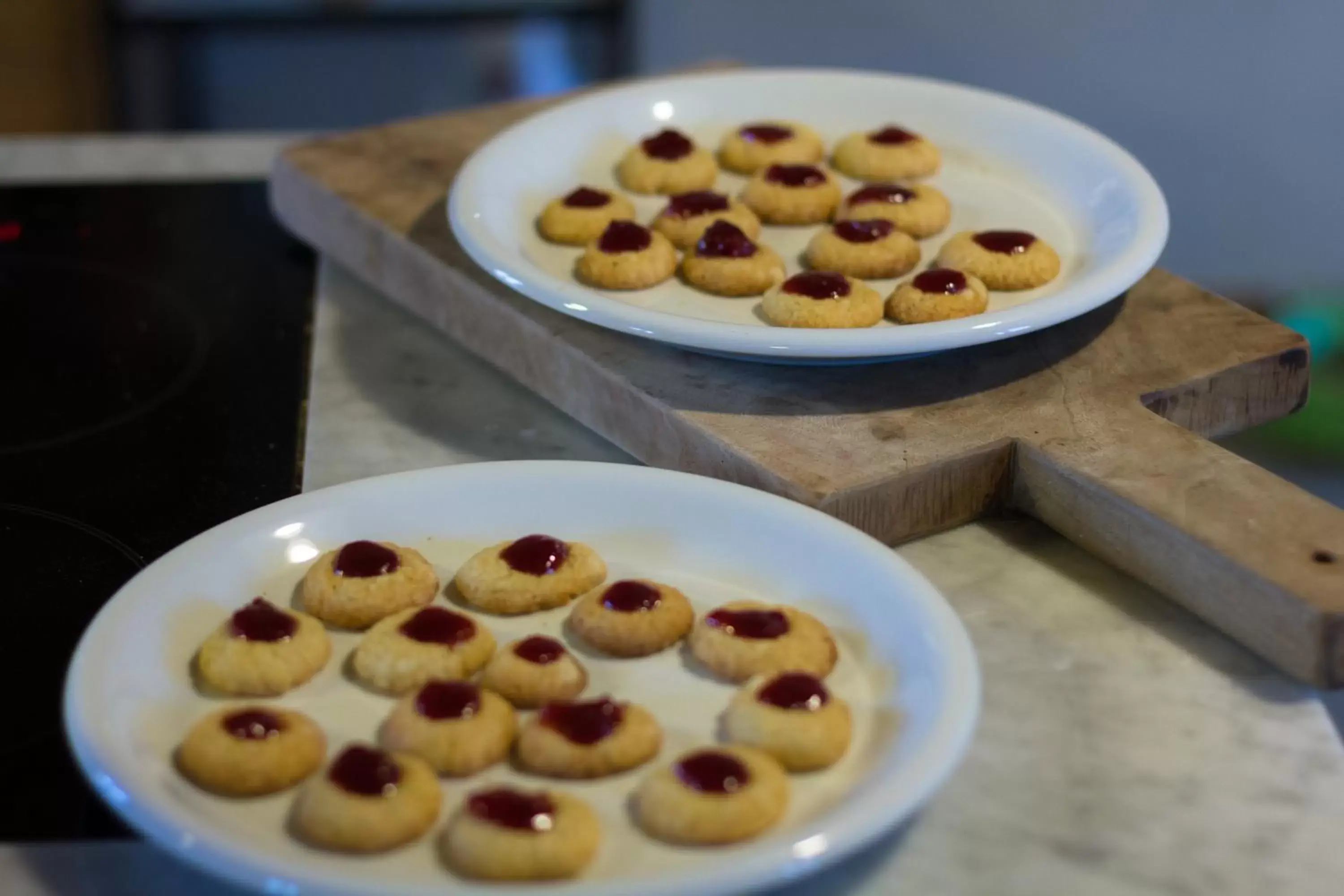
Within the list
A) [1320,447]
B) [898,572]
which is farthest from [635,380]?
[1320,447]

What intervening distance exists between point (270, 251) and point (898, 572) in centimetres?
93

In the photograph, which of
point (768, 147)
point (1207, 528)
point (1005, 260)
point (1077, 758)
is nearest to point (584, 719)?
point (1077, 758)

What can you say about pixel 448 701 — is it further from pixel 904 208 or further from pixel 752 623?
pixel 904 208

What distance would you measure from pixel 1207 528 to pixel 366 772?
56 centimetres

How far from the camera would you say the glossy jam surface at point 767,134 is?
1582 mm

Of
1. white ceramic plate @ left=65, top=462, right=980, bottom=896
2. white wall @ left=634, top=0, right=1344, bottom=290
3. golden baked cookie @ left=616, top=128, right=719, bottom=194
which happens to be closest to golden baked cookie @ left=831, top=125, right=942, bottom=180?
golden baked cookie @ left=616, top=128, right=719, bottom=194

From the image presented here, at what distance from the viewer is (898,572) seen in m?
0.93

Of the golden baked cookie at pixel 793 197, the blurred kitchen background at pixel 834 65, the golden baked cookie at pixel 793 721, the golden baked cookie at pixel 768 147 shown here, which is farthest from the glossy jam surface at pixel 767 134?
the blurred kitchen background at pixel 834 65

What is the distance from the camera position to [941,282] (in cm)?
127

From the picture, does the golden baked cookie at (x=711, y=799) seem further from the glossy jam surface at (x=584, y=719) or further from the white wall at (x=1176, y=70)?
the white wall at (x=1176, y=70)

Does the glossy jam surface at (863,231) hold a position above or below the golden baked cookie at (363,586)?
above

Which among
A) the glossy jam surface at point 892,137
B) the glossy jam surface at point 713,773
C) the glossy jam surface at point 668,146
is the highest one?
the glossy jam surface at point 892,137

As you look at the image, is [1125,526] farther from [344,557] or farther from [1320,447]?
[1320,447]

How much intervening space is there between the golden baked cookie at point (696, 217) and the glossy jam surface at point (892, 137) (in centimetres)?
21
